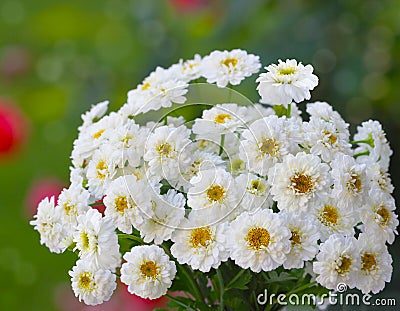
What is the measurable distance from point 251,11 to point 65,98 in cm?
42

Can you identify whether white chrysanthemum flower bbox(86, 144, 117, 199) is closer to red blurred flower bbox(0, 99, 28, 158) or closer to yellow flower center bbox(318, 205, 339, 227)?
yellow flower center bbox(318, 205, 339, 227)

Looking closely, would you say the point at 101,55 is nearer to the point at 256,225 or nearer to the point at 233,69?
the point at 233,69

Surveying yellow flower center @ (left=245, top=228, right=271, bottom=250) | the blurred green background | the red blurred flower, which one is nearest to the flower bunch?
yellow flower center @ (left=245, top=228, right=271, bottom=250)

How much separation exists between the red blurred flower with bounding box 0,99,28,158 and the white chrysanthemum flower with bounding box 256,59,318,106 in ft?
3.31

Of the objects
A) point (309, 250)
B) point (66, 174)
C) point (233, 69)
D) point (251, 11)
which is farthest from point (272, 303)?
point (66, 174)

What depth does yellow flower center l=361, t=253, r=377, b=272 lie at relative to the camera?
534mm

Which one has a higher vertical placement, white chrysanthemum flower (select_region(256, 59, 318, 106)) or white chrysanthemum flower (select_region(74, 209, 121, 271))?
white chrysanthemum flower (select_region(256, 59, 318, 106))

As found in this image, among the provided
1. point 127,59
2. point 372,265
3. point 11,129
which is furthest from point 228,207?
point 11,129

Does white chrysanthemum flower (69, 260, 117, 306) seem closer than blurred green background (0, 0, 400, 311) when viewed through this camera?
Yes

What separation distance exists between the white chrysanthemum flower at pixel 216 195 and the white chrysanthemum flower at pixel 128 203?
0.03 m

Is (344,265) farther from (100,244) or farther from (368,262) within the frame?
(100,244)

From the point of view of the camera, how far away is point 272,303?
1.85 feet

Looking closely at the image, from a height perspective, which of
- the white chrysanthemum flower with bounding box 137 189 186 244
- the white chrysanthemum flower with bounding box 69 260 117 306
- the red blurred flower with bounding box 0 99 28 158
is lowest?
the white chrysanthemum flower with bounding box 69 260 117 306

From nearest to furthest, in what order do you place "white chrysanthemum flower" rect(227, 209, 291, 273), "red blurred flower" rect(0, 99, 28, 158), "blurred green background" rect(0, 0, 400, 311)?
"white chrysanthemum flower" rect(227, 209, 291, 273) → "blurred green background" rect(0, 0, 400, 311) → "red blurred flower" rect(0, 99, 28, 158)
